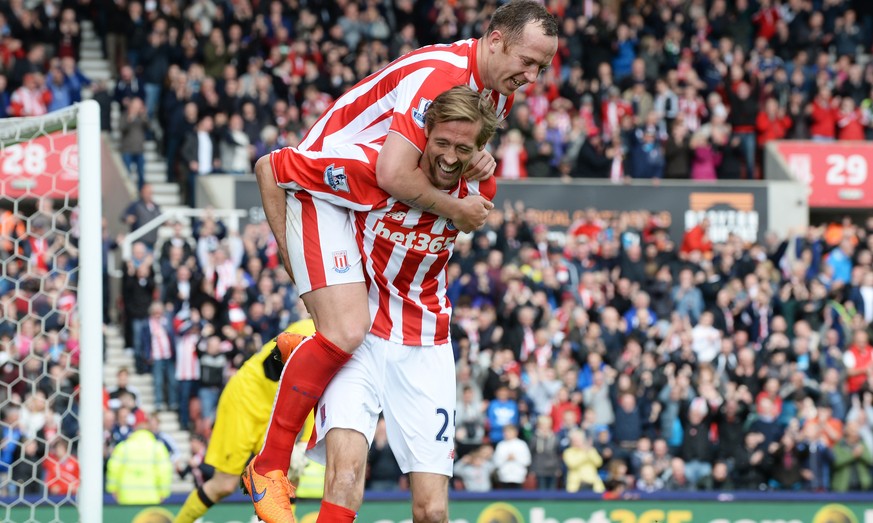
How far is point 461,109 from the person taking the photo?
222 inches

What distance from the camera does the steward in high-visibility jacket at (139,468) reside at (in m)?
12.4

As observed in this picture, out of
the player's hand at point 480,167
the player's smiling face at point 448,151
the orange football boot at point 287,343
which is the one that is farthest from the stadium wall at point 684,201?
the player's smiling face at point 448,151

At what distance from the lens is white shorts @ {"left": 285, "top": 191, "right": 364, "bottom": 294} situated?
19.7ft

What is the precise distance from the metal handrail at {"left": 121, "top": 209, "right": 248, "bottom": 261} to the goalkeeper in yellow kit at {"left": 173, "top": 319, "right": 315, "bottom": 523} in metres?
6.86

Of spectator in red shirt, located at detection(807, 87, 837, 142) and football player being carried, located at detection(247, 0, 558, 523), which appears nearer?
football player being carried, located at detection(247, 0, 558, 523)

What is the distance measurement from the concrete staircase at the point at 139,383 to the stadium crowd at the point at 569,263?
0.27 m

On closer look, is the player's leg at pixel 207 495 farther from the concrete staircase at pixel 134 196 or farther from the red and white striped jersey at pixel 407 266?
the concrete staircase at pixel 134 196

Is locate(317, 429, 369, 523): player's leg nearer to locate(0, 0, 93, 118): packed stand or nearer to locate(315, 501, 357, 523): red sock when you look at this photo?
locate(315, 501, 357, 523): red sock

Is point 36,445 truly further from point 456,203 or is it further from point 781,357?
point 781,357

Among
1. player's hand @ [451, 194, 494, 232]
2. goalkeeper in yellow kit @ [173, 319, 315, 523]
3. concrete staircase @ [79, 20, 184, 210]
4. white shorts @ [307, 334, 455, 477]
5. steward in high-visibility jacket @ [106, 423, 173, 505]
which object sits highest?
concrete staircase @ [79, 20, 184, 210]

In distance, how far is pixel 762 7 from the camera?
2320cm

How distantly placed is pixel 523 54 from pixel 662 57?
16.4 metres

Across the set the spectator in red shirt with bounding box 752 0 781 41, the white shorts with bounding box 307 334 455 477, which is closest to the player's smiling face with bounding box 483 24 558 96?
the white shorts with bounding box 307 334 455 477

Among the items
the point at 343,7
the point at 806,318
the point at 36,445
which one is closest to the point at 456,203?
the point at 36,445
